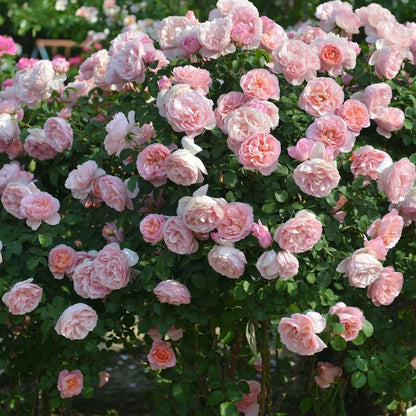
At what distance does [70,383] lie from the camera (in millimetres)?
2406

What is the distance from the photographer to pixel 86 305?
87.0 inches

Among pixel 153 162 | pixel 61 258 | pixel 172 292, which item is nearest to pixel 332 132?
pixel 153 162

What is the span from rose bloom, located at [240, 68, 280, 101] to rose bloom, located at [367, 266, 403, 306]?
0.57 m

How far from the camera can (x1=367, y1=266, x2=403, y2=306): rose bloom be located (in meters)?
2.17

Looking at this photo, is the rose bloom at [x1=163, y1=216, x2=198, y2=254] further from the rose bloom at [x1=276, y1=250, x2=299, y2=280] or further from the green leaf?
the green leaf

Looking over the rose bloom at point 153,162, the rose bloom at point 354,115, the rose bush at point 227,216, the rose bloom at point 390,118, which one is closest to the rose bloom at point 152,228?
the rose bush at point 227,216

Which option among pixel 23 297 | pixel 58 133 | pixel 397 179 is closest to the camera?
pixel 397 179

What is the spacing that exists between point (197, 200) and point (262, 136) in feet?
0.78

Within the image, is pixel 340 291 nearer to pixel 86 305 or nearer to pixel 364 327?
pixel 364 327

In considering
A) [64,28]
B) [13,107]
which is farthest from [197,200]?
[64,28]

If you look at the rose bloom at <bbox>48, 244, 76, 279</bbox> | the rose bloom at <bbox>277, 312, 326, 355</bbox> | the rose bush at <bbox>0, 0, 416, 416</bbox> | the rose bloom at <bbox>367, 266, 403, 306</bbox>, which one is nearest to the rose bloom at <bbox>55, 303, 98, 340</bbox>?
the rose bush at <bbox>0, 0, 416, 416</bbox>

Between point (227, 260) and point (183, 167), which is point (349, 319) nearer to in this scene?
point (227, 260)

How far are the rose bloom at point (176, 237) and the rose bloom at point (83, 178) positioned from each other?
372 mm

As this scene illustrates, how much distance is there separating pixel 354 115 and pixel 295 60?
22 centimetres
